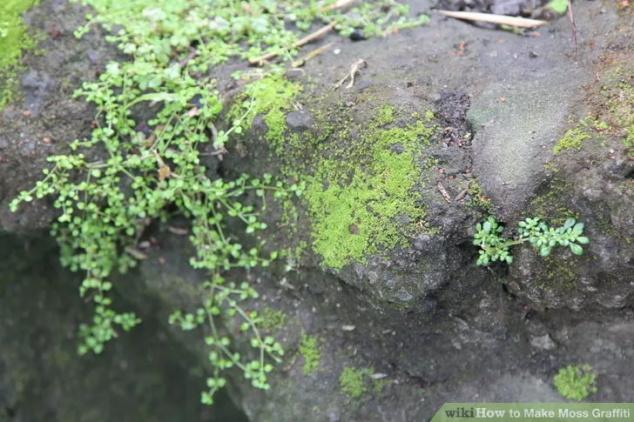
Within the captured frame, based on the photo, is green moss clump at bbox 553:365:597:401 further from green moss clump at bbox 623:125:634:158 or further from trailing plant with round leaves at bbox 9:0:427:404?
trailing plant with round leaves at bbox 9:0:427:404

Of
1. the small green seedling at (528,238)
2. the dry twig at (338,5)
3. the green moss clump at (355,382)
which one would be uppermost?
the dry twig at (338,5)

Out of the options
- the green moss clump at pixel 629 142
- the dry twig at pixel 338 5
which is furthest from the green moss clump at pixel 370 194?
the dry twig at pixel 338 5

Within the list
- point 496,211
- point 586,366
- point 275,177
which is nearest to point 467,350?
point 586,366

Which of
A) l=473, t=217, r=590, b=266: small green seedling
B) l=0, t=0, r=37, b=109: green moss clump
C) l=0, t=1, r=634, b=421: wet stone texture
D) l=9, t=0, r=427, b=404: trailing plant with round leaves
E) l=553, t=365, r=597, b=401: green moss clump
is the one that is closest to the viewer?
l=473, t=217, r=590, b=266: small green seedling

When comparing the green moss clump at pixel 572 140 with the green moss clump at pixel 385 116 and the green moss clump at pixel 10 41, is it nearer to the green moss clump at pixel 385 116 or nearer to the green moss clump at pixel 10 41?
the green moss clump at pixel 385 116

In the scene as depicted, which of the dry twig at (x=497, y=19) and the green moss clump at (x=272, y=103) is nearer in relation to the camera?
the green moss clump at (x=272, y=103)

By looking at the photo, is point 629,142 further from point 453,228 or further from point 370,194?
point 370,194

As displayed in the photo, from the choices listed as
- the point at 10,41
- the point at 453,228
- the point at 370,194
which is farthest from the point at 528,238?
the point at 10,41

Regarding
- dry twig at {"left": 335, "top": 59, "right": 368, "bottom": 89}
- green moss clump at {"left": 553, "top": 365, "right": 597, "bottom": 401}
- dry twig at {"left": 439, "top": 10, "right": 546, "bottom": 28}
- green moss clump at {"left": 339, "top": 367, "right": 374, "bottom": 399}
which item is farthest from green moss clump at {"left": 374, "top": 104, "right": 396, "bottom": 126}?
green moss clump at {"left": 553, "top": 365, "right": 597, "bottom": 401}
